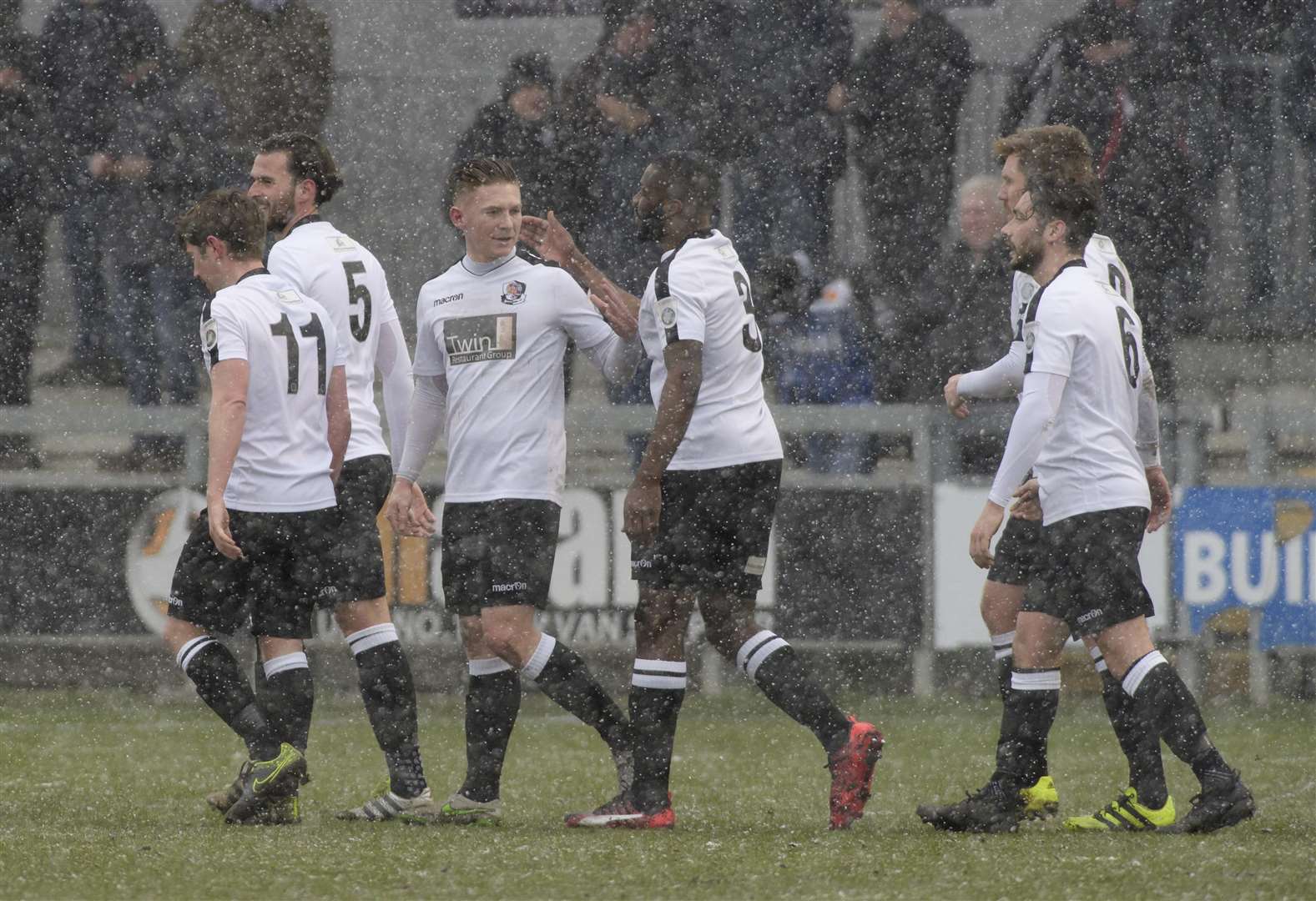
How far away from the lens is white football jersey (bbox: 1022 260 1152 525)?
480cm

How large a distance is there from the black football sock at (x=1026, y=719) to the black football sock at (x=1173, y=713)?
0.81 feet

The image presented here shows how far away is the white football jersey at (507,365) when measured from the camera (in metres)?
5.13

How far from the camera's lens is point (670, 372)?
4895 millimetres

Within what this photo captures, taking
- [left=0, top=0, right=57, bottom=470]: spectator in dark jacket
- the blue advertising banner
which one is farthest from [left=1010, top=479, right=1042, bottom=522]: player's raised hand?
[left=0, top=0, right=57, bottom=470]: spectator in dark jacket

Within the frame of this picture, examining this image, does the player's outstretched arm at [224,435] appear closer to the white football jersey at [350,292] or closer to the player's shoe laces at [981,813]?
the white football jersey at [350,292]

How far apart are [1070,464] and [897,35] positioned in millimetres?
4372

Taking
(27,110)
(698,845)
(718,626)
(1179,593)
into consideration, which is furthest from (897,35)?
(698,845)

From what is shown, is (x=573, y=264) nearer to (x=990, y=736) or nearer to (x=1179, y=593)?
(x=990, y=736)

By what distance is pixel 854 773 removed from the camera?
4926 millimetres

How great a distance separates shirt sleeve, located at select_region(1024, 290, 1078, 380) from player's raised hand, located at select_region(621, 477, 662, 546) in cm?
93

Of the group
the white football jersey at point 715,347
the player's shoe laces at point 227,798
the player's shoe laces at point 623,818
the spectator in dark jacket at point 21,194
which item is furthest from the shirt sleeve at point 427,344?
the spectator in dark jacket at point 21,194

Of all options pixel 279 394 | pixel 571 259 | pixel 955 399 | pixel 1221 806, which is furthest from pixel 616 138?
pixel 1221 806

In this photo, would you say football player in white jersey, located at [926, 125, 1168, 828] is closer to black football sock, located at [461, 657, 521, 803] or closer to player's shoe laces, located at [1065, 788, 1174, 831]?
player's shoe laces, located at [1065, 788, 1174, 831]

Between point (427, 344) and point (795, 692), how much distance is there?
1325 mm
